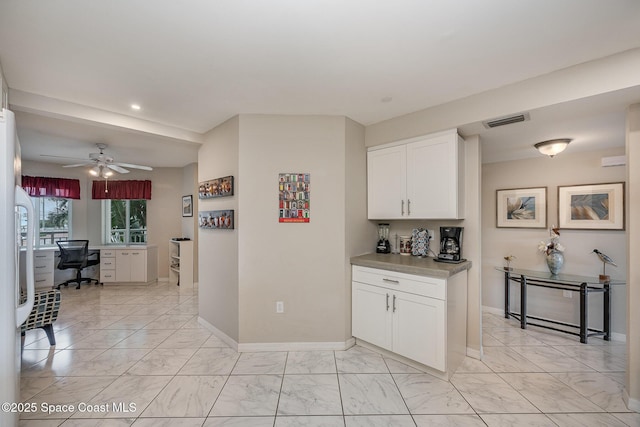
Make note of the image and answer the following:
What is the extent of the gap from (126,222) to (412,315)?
21.5 feet

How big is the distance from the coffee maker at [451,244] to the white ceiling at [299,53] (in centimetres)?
101

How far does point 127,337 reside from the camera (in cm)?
303

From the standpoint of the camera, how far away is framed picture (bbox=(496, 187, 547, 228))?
137 inches

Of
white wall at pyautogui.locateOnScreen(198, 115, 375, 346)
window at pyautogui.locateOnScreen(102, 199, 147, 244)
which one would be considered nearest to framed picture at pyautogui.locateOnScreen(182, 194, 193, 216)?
window at pyautogui.locateOnScreen(102, 199, 147, 244)

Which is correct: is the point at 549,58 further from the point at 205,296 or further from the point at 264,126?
the point at 205,296

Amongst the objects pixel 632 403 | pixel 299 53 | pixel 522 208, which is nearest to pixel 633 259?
pixel 632 403

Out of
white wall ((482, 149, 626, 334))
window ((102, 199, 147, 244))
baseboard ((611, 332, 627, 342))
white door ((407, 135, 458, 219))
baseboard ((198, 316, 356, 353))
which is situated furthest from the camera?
window ((102, 199, 147, 244))

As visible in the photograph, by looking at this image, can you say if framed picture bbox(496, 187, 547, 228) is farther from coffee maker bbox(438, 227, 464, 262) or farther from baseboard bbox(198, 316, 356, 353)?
baseboard bbox(198, 316, 356, 353)

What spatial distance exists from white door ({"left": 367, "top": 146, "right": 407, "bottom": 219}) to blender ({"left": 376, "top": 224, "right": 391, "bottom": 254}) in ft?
0.94

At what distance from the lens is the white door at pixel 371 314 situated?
2.53 meters

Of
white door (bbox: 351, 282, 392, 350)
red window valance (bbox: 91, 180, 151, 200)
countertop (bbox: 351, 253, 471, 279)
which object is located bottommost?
white door (bbox: 351, 282, 392, 350)

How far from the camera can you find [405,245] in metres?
3.05

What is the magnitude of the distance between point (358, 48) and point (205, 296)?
3169 mm

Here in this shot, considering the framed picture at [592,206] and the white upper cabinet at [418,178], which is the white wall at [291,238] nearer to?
the white upper cabinet at [418,178]
